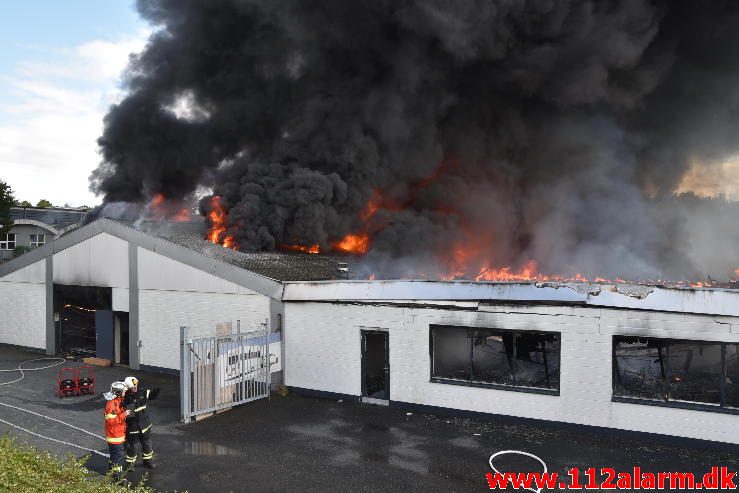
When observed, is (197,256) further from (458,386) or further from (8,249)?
(8,249)

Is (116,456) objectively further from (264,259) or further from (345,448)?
(264,259)

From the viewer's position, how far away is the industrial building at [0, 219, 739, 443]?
33.1ft

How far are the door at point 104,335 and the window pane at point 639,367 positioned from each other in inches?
588

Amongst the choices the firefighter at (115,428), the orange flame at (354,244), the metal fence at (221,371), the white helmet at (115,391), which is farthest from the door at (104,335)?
the orange flame at (354,244)

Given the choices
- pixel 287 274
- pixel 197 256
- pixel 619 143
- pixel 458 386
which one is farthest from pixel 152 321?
pixel 619 143

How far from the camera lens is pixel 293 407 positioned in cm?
1283

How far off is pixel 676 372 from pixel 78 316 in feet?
59.8

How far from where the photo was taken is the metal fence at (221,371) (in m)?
11.6

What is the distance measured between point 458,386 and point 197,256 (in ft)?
27.3

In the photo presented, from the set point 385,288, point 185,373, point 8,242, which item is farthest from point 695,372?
point 8,242

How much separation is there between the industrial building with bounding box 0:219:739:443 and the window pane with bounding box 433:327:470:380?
0.08 feet

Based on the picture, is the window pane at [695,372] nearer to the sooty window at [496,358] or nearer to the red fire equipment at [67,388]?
the sooty window at [496,358]

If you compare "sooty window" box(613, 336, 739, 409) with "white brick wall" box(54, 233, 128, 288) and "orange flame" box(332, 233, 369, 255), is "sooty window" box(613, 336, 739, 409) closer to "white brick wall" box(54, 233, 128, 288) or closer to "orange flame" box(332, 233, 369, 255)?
"white brick wall" box(54, 233, 128, 288)

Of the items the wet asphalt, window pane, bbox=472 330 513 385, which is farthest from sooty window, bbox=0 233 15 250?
window pane, bbox=472 330 513 385
